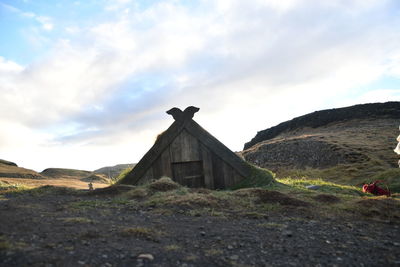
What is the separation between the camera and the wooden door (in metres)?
10.9

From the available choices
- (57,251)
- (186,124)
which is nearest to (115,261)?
(57,251)

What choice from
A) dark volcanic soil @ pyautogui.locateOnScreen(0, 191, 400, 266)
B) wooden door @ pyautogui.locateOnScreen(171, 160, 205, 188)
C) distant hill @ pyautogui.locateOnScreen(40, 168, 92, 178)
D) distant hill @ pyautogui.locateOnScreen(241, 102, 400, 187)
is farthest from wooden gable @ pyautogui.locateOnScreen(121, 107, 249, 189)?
distant hill @ pyautogui.locateOnScreen(40, 168, 92, 178)

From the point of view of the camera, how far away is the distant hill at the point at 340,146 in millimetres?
24000

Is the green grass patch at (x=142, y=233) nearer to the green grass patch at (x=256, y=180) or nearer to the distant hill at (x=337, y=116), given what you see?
the green grass patch at (x=256, y=180)

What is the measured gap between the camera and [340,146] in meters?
29.6

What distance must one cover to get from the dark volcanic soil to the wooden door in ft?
15.3

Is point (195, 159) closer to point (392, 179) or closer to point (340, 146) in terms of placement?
point (392, 179)

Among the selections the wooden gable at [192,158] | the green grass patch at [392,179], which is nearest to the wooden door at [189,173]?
the wooden gable at [192,158]

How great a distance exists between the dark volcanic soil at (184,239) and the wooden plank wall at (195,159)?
14.8ft

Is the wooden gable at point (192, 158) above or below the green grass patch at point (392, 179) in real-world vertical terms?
above

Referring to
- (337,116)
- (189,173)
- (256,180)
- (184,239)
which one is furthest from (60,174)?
(337,116)

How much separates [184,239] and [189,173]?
6476mm

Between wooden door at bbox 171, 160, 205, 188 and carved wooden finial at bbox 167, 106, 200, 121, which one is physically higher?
carved wooden finial at bbox 167, 106, 200, 121

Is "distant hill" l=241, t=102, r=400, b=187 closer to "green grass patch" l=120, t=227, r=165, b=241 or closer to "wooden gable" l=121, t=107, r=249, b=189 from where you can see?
"wooden gable" l=121, t=107, r=249, b=189
